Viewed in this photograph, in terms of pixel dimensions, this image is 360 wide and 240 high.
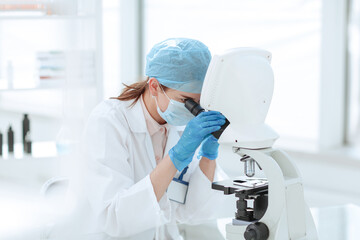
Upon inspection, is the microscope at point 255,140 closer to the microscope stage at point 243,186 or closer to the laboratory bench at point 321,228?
the microscope stage at point 243,186

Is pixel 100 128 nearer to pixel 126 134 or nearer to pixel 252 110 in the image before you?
pixel 126 134

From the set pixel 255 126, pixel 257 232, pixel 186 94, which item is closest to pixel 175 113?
pixel 186 94

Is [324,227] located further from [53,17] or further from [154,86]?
[53,17]

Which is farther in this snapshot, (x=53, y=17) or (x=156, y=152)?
(x=53, y=17)

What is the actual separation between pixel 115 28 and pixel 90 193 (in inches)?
116

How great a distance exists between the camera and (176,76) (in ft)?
5.86

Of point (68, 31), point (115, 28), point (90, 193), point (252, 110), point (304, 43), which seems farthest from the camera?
point (115, 28)

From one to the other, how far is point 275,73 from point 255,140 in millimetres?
2351

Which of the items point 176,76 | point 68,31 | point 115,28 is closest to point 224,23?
point 115,28

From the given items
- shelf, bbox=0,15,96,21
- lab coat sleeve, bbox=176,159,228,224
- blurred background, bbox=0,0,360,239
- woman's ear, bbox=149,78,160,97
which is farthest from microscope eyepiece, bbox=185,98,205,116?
Answer: shelf, bbox=0,15,96,21

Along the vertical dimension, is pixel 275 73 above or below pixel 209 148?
above

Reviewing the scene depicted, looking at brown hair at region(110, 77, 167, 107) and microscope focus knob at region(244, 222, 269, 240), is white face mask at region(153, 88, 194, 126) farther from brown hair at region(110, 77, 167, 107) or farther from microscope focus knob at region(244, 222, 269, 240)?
microscope focus knob at region(244, 222, 269, 240)

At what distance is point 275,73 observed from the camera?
3.74 metres

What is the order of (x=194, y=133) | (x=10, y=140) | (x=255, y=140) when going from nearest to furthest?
(x=255, y=140)
(x=194, y=133)
(x=10, y=140)
